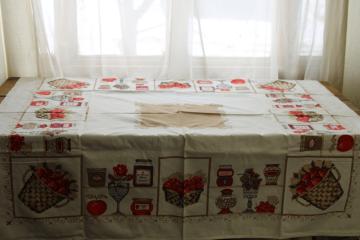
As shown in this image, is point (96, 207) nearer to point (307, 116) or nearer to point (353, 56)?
point (307, 116)

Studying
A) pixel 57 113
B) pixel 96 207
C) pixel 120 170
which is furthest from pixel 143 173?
pixel 57 113

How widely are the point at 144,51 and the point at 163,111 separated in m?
0.61

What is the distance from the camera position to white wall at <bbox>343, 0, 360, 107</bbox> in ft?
8.52

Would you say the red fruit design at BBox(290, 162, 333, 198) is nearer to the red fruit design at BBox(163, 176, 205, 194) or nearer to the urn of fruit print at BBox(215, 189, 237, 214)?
the urn of fruit print at BBox(215, 189, 237, 214)

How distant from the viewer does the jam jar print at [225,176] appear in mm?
1932

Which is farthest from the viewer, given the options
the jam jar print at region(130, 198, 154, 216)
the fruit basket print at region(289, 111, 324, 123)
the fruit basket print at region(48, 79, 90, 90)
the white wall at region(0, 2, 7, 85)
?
the white wall at region(0, 2, 7, 85)

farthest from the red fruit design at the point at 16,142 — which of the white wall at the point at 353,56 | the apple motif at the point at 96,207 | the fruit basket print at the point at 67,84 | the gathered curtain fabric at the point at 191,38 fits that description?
the white wall at the point at 353,56

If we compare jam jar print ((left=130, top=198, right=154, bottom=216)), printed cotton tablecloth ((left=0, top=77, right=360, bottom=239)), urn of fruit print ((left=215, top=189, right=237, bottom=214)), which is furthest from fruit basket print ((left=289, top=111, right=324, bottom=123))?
jam jar print ((left=130, top=198, right=154, bottom=216))

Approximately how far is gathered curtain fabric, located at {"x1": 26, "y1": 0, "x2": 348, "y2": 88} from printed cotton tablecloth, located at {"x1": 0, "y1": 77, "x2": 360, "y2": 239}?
603mm

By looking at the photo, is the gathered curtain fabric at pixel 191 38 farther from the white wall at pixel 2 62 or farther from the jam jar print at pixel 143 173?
the jam jar print at pixel 143 173

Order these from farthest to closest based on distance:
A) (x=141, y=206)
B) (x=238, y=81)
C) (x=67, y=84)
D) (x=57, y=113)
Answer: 1. (x=238, y=81)
2. (x=67, y=84)
3. (x=57, y=113)
4. (x=141, y=206)

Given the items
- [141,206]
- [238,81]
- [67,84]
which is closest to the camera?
[141,206]

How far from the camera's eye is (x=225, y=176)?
194cm

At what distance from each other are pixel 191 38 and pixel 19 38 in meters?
0.82
